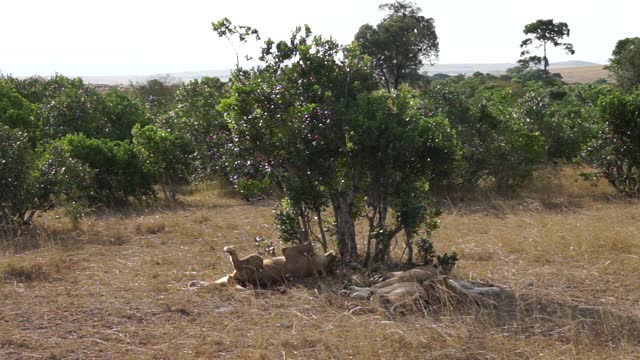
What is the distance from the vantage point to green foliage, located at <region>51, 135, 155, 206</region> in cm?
1127

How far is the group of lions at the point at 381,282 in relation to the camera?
5.21 metres

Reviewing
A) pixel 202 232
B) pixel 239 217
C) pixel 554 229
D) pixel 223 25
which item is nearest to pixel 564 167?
pixel 554 229

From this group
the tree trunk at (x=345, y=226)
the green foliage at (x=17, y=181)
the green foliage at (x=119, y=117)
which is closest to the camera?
the tree trunk at (x=345, y=226)

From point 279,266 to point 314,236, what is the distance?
2.49 feet

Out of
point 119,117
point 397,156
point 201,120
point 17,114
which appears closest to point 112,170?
point 201,120

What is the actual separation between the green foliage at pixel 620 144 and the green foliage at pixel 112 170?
8233 mm

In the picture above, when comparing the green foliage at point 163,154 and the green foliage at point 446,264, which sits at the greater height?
the green foliage at point 163,154

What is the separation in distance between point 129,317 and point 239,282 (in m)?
1.20

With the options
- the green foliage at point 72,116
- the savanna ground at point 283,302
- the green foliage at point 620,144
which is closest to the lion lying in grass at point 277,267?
the savanna ground at point 283,302

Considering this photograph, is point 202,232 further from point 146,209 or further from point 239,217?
point 146,209

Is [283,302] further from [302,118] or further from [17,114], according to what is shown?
[17,114]

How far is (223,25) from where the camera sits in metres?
6.53

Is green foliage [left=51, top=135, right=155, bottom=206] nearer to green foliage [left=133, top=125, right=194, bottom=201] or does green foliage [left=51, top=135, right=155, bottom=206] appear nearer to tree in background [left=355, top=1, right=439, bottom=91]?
green foliage [left=133, top=125, right=194, bottom=201]

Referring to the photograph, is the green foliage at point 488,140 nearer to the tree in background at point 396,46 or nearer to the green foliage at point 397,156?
the green foliage at point 397,156
